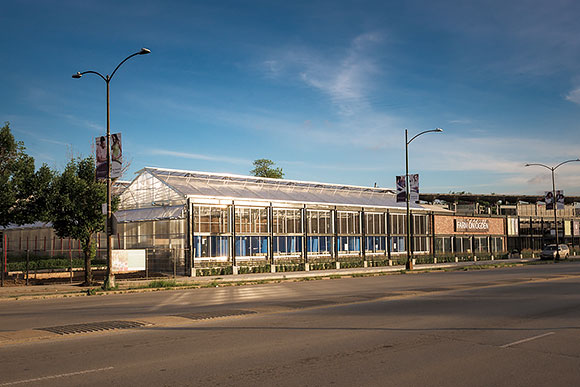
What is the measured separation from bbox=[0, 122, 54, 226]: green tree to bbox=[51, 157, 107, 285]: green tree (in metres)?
0.69

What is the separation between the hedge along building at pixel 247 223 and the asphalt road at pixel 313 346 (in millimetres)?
20492

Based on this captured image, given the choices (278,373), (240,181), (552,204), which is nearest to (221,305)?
(278,373)

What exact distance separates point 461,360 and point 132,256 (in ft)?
87.7

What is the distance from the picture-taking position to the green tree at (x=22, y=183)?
90.9 feet

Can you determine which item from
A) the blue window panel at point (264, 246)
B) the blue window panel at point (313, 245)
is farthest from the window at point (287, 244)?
the blue window panel at point (264, 246)

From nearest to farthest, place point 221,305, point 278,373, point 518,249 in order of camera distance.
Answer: point 278,373 → point 221,305 → point 518,249

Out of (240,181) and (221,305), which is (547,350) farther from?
(240,181)

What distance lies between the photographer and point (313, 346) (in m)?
10.2

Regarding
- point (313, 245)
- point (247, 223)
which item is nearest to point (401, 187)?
point (313, 245)

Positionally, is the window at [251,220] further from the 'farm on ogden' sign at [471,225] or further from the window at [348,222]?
the 'farm on ogden' sign at [471,225]

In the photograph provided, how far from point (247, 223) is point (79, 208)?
56.2 ft

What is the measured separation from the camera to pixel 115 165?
24.5 metres

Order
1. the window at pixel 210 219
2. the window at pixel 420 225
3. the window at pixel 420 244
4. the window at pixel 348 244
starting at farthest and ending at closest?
the window at pixel 420 225, the window at pixel 420 244, the window at pixel 348 244, the window at pixel 210 219

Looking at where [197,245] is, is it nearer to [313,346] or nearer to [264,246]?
[264,246]
